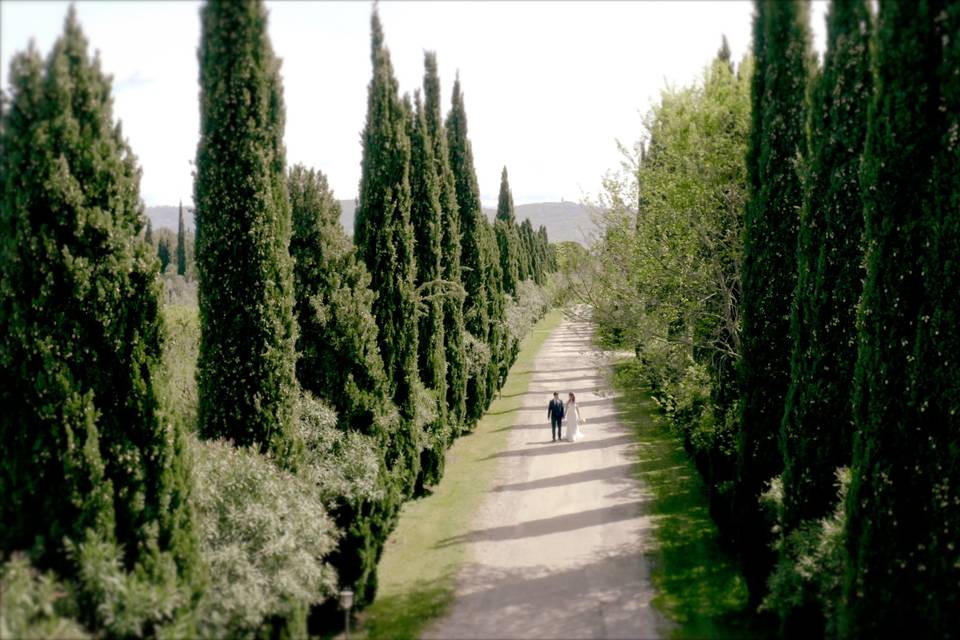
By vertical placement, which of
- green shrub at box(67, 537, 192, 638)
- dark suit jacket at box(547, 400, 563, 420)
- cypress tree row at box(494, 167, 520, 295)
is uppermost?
cypress tree row at box(494, 167, 520, 295)

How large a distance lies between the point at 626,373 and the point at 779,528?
9.00 m

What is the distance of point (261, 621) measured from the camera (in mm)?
8336

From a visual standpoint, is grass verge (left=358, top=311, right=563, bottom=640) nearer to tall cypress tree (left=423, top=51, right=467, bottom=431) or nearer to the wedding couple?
tall cypress tree (left=423, top=51, right=467, bottom=431)

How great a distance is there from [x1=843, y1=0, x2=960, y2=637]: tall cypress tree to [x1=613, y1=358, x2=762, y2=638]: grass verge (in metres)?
3.77

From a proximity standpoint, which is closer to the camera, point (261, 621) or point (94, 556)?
point (94, 556)

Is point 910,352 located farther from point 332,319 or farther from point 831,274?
point 332,319

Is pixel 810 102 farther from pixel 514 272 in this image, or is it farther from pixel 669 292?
pixel 514 272

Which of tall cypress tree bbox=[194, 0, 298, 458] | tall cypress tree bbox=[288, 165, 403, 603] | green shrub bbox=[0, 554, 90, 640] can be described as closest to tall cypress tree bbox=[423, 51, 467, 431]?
tall cypress tree bbox=[288, 165, 403, 603]

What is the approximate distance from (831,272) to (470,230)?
18.0 m

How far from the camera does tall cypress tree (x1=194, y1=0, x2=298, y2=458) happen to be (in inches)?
420

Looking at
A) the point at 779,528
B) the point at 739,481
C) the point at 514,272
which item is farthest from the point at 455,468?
the point at 514,272

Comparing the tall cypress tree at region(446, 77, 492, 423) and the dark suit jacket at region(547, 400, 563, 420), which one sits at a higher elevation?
the tall cypress tree at region(446, 77, 492, 423)

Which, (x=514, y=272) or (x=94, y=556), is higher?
(x=514, y=272)

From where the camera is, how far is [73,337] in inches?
297
